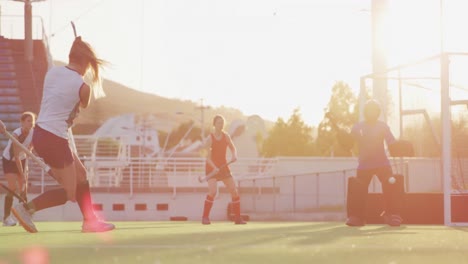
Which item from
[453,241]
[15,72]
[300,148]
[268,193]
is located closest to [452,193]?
[453,241]

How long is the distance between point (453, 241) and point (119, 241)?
278 cm

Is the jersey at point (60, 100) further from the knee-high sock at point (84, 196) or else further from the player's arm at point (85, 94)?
the knee-high sock at point (84, 196)

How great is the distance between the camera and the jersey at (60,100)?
827 cm

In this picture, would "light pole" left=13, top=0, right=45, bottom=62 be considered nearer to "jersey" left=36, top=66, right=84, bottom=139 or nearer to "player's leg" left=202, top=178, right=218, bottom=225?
"player's leg" left=202, top=178, right=218, bottom=225

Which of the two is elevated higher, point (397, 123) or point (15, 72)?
point (15, 72)

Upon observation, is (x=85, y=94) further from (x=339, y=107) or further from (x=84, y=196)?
(x=339, y=107)

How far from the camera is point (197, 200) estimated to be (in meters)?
33.9

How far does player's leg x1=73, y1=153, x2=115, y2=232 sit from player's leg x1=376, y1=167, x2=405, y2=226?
141 inches

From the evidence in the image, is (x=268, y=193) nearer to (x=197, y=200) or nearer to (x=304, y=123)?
(x=197, y=200)

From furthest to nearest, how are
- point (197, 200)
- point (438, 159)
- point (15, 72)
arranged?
point (15, 72) → point (197, 200) → point (438, 159)

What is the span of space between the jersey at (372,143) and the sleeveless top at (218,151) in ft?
9.63

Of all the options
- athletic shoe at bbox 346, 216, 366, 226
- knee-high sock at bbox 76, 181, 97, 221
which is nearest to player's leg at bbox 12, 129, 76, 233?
knee-high sock at bbox 76, 181, 97, 221

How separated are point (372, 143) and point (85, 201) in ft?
12.2

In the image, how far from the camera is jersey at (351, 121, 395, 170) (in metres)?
11.0
